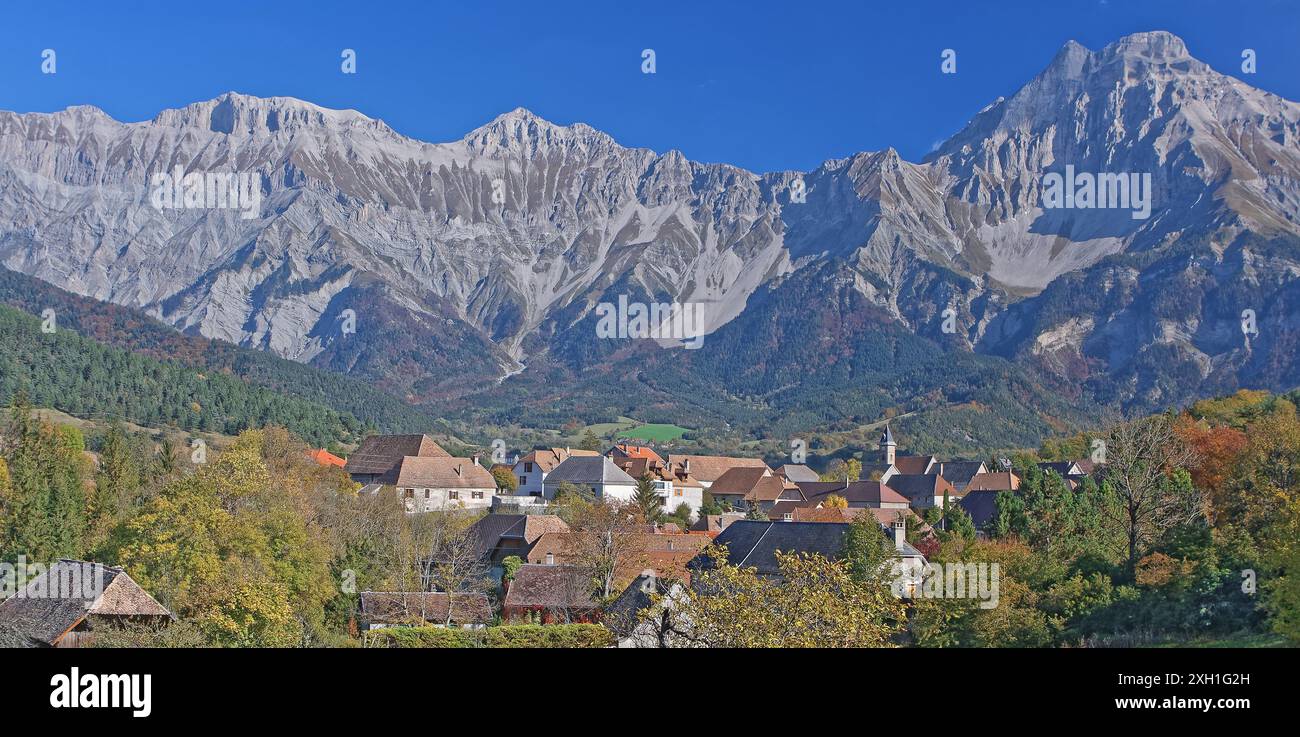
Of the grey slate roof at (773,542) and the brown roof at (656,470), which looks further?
the brown roof at (656,470)

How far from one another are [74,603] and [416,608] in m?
17.3

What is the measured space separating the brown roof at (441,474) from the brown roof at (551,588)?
168 ft

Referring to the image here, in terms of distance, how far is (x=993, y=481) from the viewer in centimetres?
13975

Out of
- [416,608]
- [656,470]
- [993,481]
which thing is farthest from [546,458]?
[416,608]

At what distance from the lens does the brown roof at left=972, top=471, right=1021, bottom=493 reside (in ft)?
443

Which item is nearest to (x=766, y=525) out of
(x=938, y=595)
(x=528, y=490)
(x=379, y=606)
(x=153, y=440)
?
(x=938, y=595)

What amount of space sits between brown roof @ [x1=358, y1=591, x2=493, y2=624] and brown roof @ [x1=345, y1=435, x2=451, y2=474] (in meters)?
59.6

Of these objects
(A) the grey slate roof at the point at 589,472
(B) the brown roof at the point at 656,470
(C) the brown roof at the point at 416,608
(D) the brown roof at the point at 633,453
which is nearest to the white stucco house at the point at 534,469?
(B) the brown roof at the point at 656,470

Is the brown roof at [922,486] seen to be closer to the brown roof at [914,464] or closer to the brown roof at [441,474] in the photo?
the brown roof at [914,464]

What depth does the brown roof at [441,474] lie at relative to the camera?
115 metres
